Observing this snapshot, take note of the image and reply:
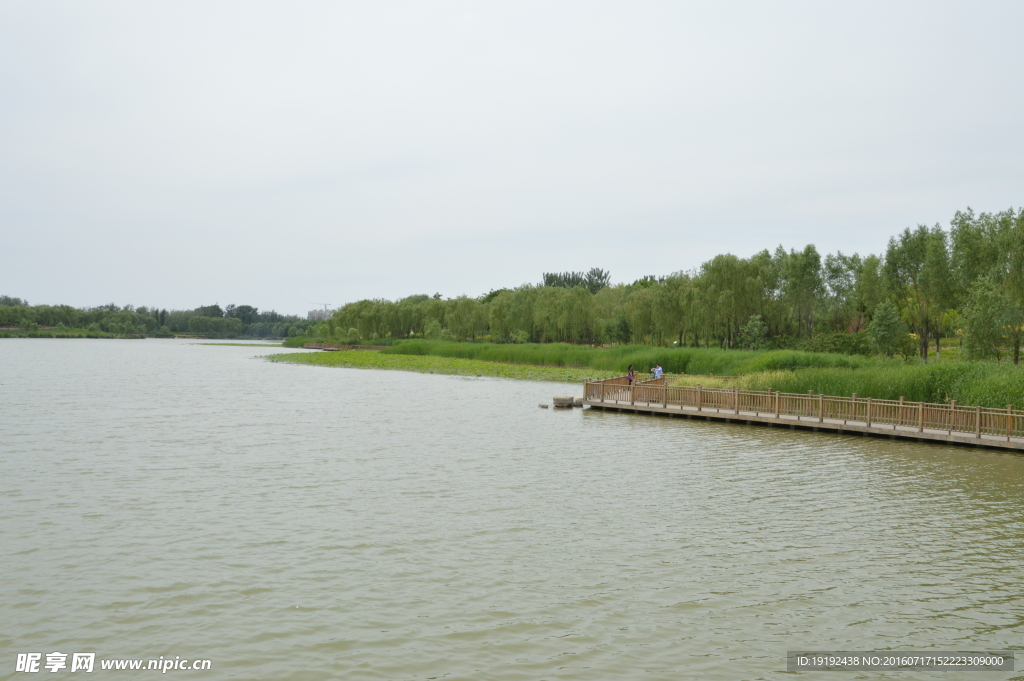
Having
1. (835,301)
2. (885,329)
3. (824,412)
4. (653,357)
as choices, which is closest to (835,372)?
(824,412)

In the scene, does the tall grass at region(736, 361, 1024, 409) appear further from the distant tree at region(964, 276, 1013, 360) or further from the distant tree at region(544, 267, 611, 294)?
the distant tree at region(544, 267, 611, 294)

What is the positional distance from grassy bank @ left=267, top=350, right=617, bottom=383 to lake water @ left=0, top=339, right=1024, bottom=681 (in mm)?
31993

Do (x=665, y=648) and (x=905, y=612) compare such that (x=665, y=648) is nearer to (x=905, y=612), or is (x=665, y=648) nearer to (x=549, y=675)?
(x=549, y=675)

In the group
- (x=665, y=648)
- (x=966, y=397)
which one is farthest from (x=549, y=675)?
(x=966, y=397)

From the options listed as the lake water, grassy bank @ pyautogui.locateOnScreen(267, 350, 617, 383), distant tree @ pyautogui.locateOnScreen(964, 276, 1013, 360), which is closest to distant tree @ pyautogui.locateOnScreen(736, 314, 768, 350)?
grassy bank @ pyautogui.locateOnScreen(267, 350, 617, 383)

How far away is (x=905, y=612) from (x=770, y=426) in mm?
21573

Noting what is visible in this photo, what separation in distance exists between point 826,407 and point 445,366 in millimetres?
42590

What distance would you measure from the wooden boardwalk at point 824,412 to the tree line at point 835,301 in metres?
18.5

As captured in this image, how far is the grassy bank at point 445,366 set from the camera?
5843 centimetres

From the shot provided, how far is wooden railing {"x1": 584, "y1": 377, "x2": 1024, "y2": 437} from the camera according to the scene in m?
25.7

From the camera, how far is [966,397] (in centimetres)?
2853

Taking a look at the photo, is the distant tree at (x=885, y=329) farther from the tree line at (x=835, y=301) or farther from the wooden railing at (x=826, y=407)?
the wooden railing at (x=826, y=407)

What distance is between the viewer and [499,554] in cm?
1279

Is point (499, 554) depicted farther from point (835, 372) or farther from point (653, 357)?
point (653, 357)
